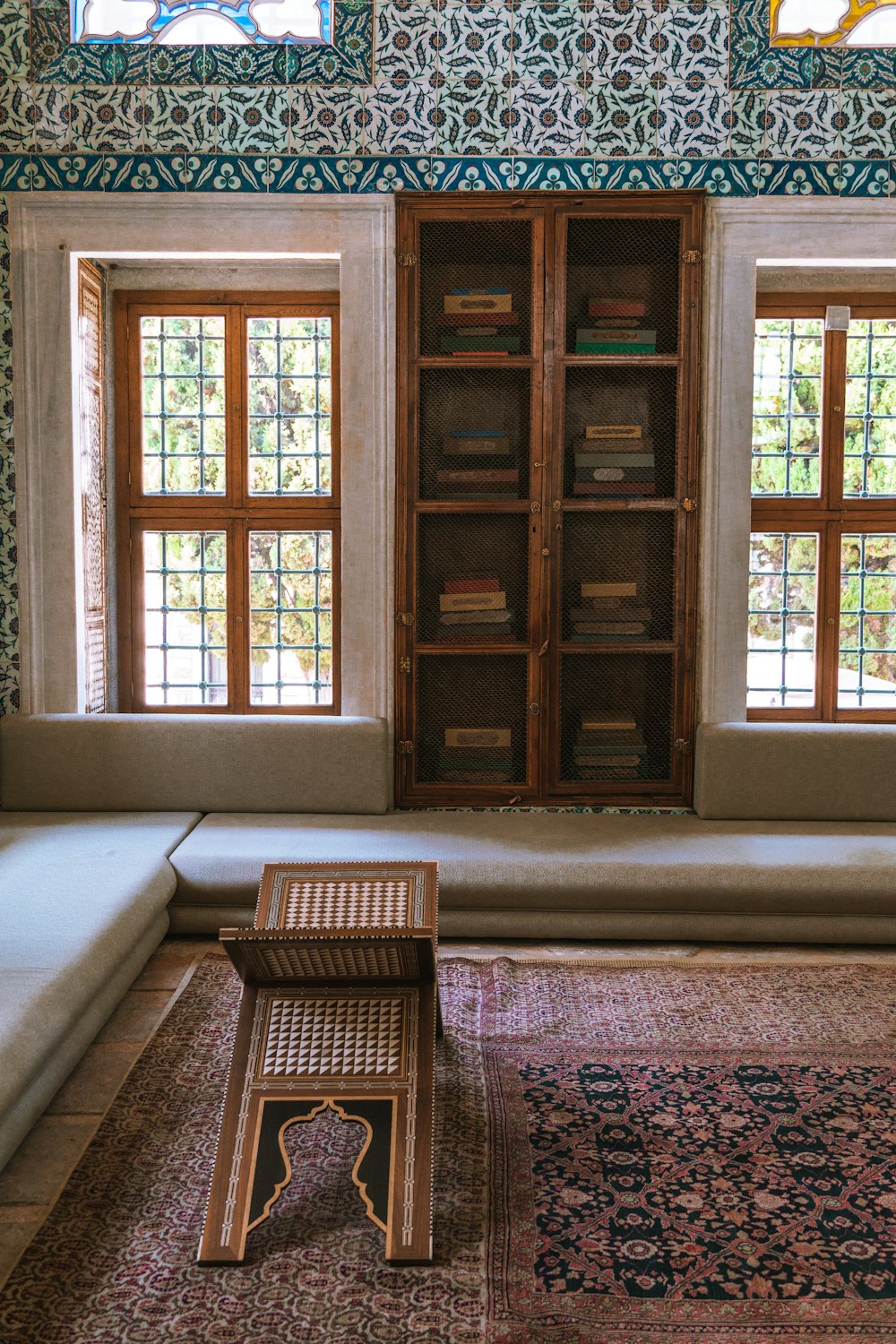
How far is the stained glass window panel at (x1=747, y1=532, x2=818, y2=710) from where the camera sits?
18.2 ft

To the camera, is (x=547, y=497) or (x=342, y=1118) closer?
(x=342, y=1118)

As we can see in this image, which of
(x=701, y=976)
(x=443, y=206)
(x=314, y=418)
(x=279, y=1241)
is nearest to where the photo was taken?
(x=279, y=1241)

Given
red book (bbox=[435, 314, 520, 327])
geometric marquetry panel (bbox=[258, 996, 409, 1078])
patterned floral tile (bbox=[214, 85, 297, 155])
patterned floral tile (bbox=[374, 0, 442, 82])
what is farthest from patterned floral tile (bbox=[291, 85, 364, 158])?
geometric marquetry panel (bbox=[258, 996, 409, 1078])

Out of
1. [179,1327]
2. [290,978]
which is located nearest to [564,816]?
[290,978]

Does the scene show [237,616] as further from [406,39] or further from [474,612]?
[406,39]

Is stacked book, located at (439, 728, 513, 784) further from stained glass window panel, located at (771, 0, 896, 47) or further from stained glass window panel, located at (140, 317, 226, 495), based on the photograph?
stained glass window panel, located at (771, 0, 896, 47)

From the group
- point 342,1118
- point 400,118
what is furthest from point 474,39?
point 342,1118

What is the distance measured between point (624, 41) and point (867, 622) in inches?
119

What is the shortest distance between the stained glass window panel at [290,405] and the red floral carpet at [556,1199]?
282cm

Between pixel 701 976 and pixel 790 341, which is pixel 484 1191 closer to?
pixel 701 976

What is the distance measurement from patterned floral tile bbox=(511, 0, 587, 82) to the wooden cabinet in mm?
573

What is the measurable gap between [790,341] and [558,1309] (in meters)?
4.73

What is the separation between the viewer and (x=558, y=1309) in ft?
6.75

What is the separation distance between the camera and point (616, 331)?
4.71 meters
